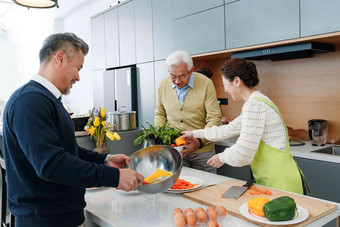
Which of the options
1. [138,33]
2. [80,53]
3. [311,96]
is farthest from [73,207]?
[138,33]

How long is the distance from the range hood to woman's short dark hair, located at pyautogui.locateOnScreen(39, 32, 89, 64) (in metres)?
1.85

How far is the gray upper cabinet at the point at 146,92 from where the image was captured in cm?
382

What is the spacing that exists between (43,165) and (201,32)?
8.05 feet

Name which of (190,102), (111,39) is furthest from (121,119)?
(111,39)

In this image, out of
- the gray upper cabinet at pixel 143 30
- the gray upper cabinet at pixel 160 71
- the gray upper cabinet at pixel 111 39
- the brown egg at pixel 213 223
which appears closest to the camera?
the brown egg at pixel 213 223

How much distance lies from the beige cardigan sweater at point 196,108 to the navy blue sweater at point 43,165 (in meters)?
1.26

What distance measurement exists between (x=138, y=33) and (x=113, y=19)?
666 millimetres

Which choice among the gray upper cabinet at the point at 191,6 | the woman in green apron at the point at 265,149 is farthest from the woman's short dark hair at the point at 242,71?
the gray upper cabinet at the point at 191,6

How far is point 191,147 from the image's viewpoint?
2045 millimetres

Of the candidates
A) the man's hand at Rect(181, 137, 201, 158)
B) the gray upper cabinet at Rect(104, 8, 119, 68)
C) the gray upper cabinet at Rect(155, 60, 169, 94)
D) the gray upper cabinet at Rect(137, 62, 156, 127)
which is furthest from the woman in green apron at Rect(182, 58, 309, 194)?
the gray upper cabinet at Rect(104, 8, 119, 68)

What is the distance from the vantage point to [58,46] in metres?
1.13

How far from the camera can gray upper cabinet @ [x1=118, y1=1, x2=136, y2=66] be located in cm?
405

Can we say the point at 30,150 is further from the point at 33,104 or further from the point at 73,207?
the point at 73,207

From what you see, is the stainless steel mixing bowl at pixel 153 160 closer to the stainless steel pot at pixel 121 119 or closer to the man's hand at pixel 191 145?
the man's hand at pixel 191 145
